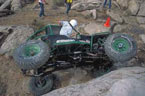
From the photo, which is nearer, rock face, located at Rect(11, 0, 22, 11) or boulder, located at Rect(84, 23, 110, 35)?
boulder, located at Rect(84, 23, 110, 35)

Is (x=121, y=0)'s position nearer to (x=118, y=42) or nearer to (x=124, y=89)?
(x=118, y=42)

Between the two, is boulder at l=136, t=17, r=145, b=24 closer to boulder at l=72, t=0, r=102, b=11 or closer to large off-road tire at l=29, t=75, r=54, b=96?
boulder at l=72, t=0, r=102, b=11

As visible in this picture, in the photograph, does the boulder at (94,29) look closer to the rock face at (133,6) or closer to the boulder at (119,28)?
the boulder at (119,28)

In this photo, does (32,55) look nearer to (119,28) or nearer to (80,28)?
(80,28)

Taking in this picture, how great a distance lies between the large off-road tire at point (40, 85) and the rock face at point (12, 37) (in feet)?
5.25

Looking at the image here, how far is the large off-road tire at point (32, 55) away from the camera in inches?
117

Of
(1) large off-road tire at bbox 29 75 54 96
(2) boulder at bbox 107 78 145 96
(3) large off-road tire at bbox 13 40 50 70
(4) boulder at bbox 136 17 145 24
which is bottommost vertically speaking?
(1) large off-road tire at bbox 29 75 54 96

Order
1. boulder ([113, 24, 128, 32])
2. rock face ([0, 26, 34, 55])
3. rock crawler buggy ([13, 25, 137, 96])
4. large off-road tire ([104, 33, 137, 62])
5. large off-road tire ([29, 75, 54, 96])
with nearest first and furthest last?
rock crawler buggy ([13, 25, 137, 96]), large off-road tire ([104, 33, 137, 62]), large off-road tire ([29, 75, 54, 96]), rock face ([0, 26, 34, 55]), boulder ([113, 24, 128, 32])

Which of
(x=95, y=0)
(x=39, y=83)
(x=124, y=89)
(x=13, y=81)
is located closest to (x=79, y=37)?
(x=39, y=83)

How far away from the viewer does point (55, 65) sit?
3.80 meters

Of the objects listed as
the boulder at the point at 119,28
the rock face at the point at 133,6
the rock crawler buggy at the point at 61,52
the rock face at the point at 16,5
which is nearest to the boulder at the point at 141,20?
the rock face at the point at 133,6

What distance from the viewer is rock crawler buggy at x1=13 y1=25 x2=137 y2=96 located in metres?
3.08

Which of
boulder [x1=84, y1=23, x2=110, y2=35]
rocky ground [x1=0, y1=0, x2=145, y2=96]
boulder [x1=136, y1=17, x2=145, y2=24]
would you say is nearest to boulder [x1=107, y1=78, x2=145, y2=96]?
rocky ground [x1=0, y1=0, x2=145, y2=96]

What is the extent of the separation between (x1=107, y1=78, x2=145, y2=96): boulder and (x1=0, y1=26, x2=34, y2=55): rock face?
3968 millimetres
